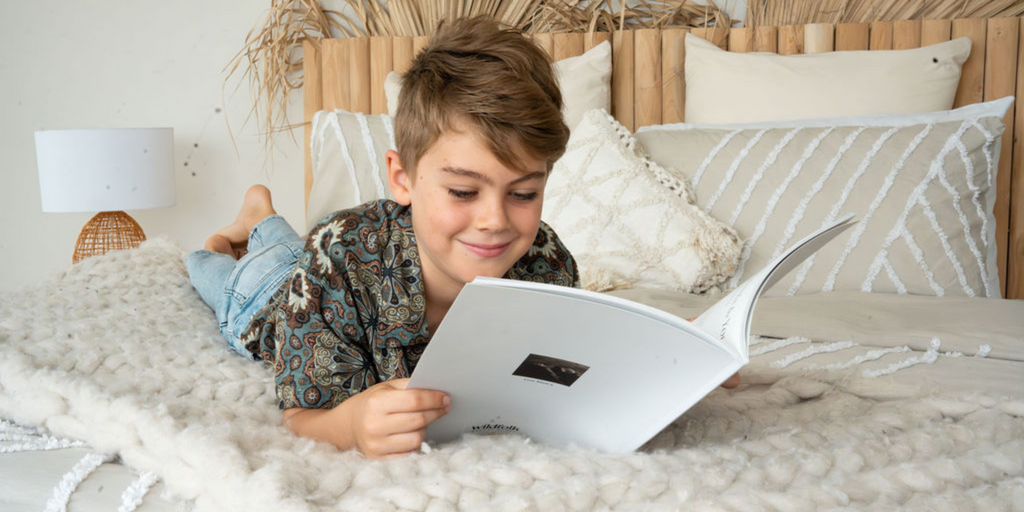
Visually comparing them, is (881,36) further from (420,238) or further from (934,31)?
(420,238)

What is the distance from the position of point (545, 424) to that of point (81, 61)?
263cm

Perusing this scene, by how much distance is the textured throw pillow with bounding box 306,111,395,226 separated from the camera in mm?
1871

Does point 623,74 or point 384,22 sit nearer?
point 623,74

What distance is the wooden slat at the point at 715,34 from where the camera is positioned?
2.13 m

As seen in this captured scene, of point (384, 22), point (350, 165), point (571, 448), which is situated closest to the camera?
point (571, 448)

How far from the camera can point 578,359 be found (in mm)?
652

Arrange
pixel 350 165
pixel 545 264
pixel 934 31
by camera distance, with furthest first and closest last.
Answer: pixel 934 31 → pixel 350 165 → pixel 545 264

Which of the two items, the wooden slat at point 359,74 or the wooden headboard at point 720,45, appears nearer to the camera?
the wooden headboard at point 720,45

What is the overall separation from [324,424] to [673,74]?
160 centimetres

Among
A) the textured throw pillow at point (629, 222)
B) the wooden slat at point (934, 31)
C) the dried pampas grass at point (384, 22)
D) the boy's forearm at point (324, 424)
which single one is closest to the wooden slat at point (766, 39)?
the dried pampas grass at point (384, 22)

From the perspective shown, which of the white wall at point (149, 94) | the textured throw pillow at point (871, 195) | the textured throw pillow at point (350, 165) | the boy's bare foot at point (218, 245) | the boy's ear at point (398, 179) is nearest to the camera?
the boy's ear at point (398, 179)

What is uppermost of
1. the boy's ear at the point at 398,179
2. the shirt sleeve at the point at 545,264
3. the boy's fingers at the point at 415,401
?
the boy's ear at the point at 398,179

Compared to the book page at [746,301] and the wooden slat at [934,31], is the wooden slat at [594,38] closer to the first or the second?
the wooden slat at [934,31]

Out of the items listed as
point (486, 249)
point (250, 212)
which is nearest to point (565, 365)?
point (486, 249)
